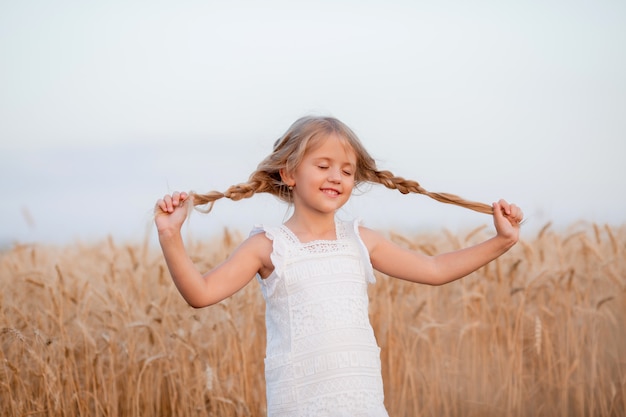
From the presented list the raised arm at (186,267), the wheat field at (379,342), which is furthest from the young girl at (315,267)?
the wheat field at (379,342)

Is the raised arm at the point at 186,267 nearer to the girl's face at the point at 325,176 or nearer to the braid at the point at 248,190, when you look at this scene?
the braid at the point at 248,190

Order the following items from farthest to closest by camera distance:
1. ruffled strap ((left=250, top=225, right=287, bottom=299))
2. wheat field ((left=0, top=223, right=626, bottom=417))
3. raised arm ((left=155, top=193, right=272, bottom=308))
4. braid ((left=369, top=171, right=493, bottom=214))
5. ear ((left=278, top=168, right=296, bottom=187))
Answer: wheat field ((left=0, top=223, right=626, bottom=417))
braid ((left=369, top=171, right=493, bottom=214))
ear ((left=278, top=168, right=296, bottom=187))
ruffled strap ((left=250, top=225, right=287, bottom=299))
raised arm ((left=155, top=193, right=272, bottom=308))

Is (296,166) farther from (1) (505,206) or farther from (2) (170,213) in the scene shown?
(1) (505,206)

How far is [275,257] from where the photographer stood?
2.41 metres

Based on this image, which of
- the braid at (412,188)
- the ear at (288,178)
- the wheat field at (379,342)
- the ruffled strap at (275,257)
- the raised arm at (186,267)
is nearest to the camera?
the raised arm at (186,267)

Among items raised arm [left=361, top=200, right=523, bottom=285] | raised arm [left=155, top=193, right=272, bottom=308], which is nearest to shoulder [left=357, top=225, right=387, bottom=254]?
raised arm [left=361, top=200, right=523, bottom=285]

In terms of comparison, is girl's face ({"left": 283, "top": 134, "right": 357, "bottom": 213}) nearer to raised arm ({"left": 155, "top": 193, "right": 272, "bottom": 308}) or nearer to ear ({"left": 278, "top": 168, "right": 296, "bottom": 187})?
ear ({"left": 278, "top": 168, "right": 296, "bottom": 187})

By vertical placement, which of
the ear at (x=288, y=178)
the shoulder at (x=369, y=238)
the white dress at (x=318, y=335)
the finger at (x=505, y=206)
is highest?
the ear at (x=288, y=178)

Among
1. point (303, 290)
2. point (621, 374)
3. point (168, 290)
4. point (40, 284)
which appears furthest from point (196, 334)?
point (621, 374)

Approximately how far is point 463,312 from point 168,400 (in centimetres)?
158

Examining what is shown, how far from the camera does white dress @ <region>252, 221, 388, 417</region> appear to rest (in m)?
2.32

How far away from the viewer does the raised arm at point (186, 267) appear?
223 centimetres

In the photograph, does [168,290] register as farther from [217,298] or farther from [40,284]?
[217,298]

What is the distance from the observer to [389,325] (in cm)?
389
